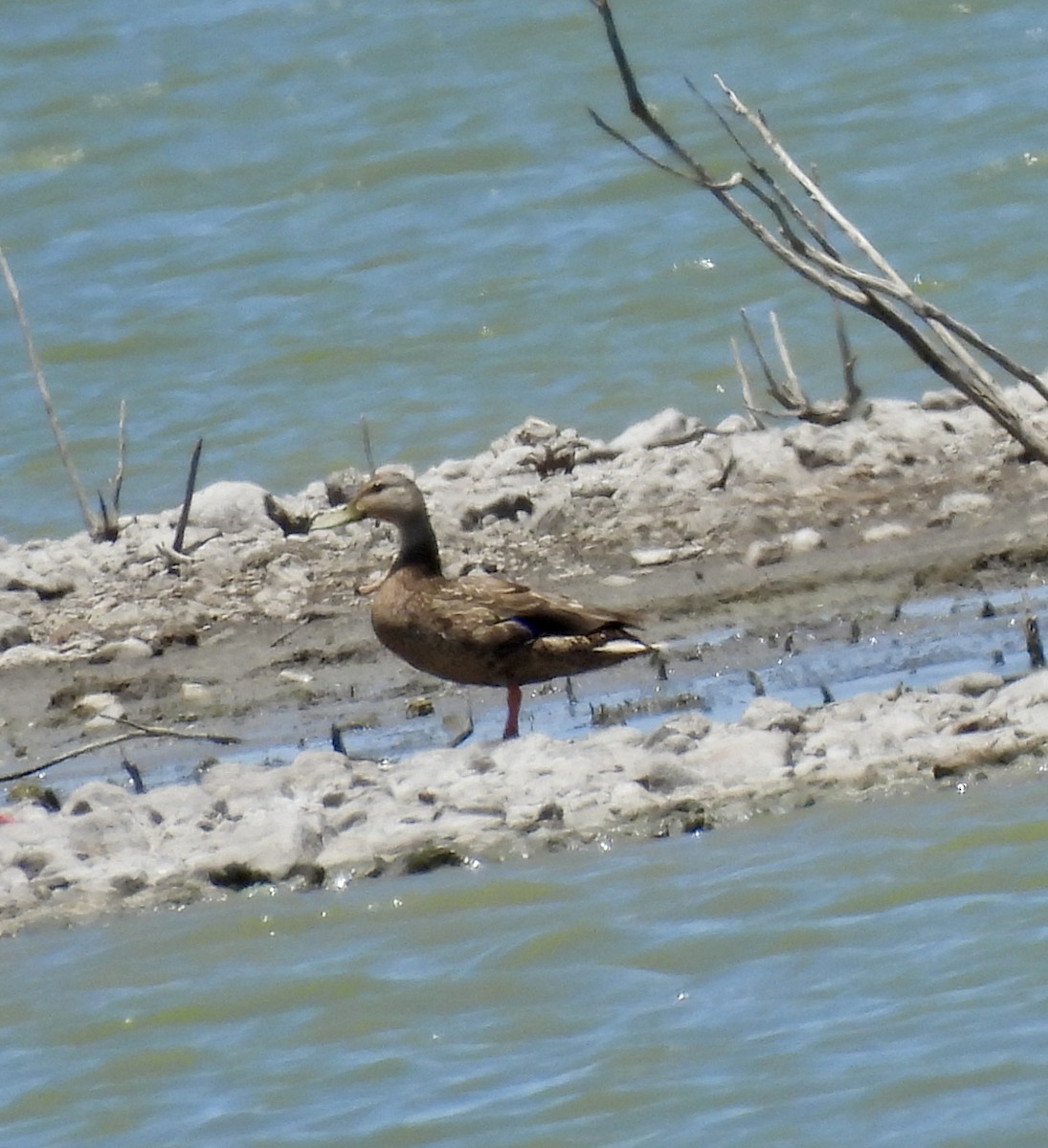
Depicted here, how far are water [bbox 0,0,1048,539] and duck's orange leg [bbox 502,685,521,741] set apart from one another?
5.06m

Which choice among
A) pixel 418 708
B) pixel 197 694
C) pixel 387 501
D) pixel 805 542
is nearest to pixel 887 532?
pixel 805 542

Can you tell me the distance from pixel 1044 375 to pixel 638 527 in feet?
8.95

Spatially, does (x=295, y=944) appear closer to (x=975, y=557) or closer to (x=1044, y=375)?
(x=975, y=557)

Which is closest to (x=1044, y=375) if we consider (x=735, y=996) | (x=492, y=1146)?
(x=735, y=996)

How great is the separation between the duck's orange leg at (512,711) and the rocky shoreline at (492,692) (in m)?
0.20

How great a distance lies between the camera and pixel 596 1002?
5.18 m

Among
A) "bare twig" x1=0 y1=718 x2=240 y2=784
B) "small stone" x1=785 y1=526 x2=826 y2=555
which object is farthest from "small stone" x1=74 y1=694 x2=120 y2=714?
"small stone" x1=785 y1=526 x2=826 y2=555

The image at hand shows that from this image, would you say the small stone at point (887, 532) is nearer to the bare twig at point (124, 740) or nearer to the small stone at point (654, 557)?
the small stone at point (654, 557)

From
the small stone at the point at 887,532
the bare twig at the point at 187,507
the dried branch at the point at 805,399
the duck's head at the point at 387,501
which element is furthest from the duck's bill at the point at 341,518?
the dried branch at the point at 805,399

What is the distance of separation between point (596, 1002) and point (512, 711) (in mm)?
3045

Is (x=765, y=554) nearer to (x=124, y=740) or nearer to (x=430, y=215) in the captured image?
(x=124, y=740)

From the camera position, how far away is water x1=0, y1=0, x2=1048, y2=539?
14.3m

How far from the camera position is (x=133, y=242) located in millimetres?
17828

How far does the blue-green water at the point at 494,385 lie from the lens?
15.7 ft
